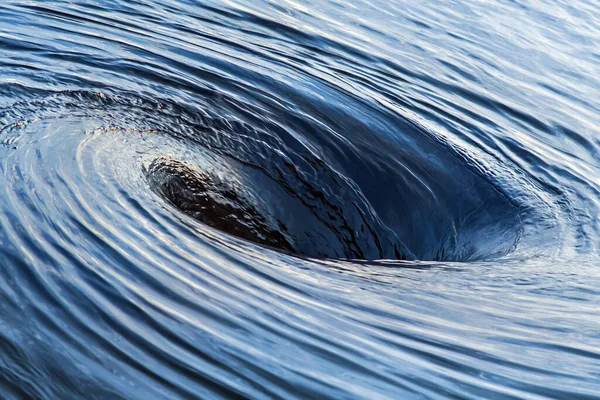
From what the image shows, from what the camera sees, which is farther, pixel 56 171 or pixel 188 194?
pixel 188 194

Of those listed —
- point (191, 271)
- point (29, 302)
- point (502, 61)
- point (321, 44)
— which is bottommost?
point (29, 302)

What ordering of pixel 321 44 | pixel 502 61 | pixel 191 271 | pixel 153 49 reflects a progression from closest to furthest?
pixel 191 271, pixel 153 49, pixel 321 44, pixel 502 61

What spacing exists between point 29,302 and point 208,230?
3.63 ft

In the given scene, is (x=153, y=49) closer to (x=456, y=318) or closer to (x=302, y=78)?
(x=302, y=78)

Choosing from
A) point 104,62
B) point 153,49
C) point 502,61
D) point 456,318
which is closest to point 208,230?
point 456,318

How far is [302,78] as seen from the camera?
6355mm

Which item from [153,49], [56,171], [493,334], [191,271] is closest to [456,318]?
[493,334]

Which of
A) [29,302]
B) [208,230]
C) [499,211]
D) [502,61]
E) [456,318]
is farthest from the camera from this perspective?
[502,61]

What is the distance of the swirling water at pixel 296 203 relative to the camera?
2.89 m

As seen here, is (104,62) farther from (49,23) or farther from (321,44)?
(321,44)

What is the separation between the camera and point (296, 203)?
16.7ft

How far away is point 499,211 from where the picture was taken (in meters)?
5.40

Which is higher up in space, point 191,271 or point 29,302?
point 191,271

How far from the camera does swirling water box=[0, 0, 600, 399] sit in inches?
114
